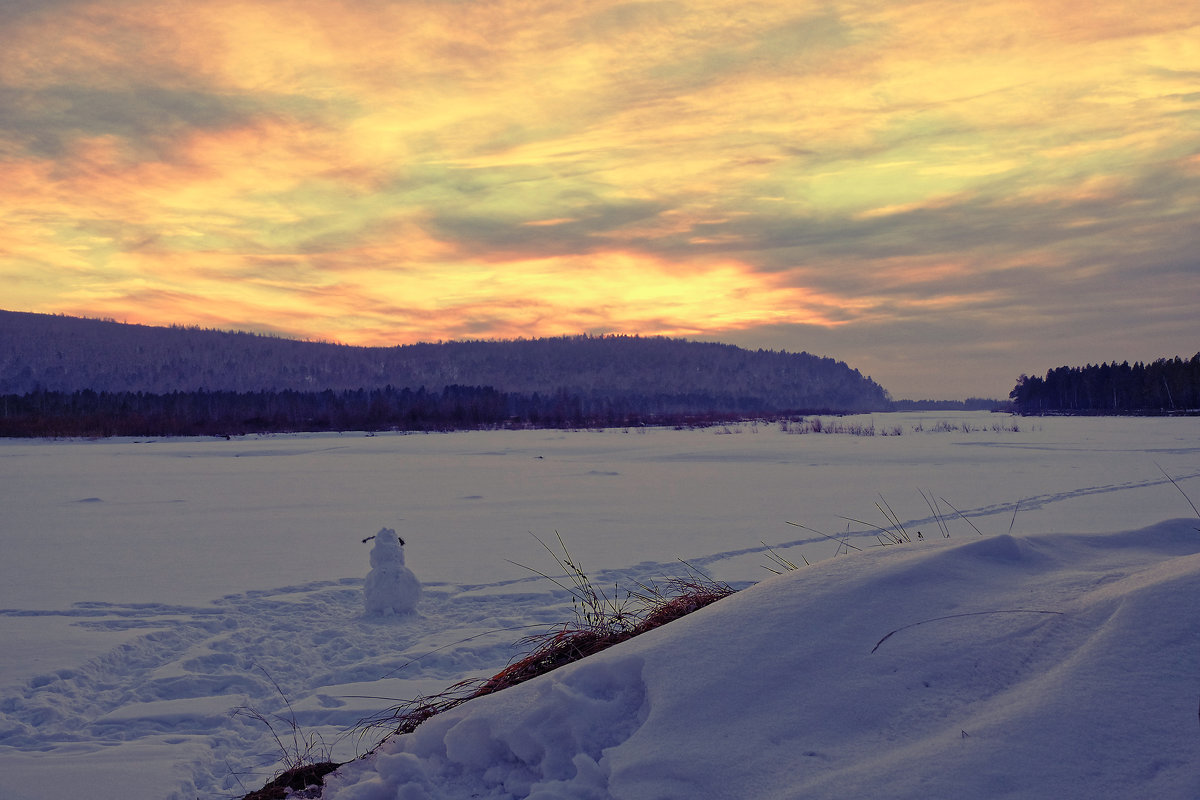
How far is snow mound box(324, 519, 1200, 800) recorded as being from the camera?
6.66ft

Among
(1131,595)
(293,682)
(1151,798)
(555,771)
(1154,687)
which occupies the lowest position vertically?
(293,682)

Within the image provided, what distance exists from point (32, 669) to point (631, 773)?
5.47m

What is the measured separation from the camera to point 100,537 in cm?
1141

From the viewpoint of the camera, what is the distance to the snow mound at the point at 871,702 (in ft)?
6.66

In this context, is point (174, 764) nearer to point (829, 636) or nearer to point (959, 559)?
point (829, 636)

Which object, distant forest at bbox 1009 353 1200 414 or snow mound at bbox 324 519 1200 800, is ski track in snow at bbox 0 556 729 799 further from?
distant forest at bbox 1009 353 1200 414

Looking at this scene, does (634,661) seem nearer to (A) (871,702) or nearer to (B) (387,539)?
(A) (871,702)

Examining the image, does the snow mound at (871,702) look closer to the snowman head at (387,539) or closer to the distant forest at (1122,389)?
the snowman head at (387,539)

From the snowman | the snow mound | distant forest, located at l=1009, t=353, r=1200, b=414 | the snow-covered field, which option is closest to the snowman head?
the snowman

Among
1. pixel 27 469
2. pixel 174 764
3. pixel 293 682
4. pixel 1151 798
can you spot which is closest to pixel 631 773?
pixel 1151 798

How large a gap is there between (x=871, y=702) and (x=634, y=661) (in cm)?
89

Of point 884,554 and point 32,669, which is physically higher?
point 884,554

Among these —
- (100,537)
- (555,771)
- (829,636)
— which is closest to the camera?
(555,771)

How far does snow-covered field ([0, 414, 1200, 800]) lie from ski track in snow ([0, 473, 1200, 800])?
0.03 meters
